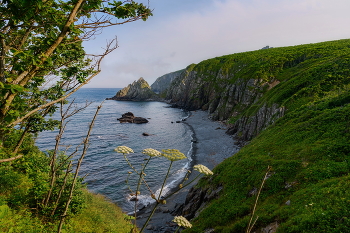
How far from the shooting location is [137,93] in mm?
170500

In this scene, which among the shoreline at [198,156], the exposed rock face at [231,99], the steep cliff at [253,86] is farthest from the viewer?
the exposed rock face at [231,99]

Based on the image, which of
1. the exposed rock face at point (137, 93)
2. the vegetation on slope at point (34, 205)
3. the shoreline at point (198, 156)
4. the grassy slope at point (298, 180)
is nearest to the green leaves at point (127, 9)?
the vegetation on slope at point (34, 205)

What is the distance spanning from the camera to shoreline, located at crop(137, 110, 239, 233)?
2045cm

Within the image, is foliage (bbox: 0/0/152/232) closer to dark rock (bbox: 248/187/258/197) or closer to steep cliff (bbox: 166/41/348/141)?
dark rock (bbox: 248/187/258/197)

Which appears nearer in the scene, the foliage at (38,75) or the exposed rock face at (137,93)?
the foliage at (38,75)

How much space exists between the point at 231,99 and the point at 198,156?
119ft

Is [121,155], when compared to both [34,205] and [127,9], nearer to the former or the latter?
[34,205]

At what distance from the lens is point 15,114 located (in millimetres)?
3693

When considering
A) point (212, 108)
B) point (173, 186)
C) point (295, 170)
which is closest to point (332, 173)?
point (295, 170)

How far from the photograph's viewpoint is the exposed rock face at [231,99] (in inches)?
1523

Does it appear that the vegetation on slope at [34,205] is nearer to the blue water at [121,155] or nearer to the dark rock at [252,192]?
the blue water at [121,155]

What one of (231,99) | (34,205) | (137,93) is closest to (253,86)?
(231,99)

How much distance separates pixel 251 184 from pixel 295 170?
3071mm

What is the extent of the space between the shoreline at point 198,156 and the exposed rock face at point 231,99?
4.29m
